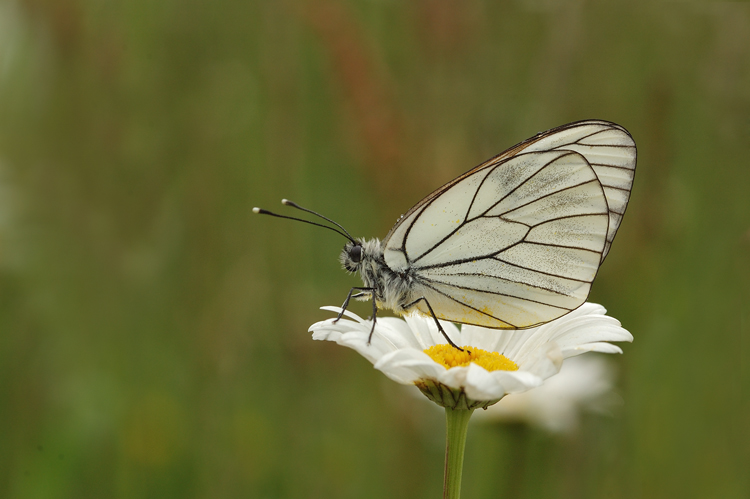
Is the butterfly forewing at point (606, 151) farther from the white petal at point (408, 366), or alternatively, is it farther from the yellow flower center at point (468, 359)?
the white petal at point (408, 366)

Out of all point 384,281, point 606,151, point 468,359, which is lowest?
point 468,359

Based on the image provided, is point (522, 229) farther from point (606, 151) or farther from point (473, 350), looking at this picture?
point (473, 350)

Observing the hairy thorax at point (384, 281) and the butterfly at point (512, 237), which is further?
the hairy thorax at point (384, 281)

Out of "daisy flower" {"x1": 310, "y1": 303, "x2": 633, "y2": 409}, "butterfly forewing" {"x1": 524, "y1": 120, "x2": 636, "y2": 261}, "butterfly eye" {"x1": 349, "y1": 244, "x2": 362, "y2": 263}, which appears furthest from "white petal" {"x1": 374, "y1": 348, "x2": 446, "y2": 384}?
"butterfly forewing" {"x1": 524, "y1": 120, "x2": 636, "y2": 261}

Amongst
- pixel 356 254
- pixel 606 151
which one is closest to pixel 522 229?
pixel 606 151

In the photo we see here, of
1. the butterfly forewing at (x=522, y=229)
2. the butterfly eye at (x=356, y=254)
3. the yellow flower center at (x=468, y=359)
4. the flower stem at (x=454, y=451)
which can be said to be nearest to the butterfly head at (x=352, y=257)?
the butterfly eye at (x=356, y=254)

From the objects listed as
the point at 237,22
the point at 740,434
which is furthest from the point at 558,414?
the point at 237,22
